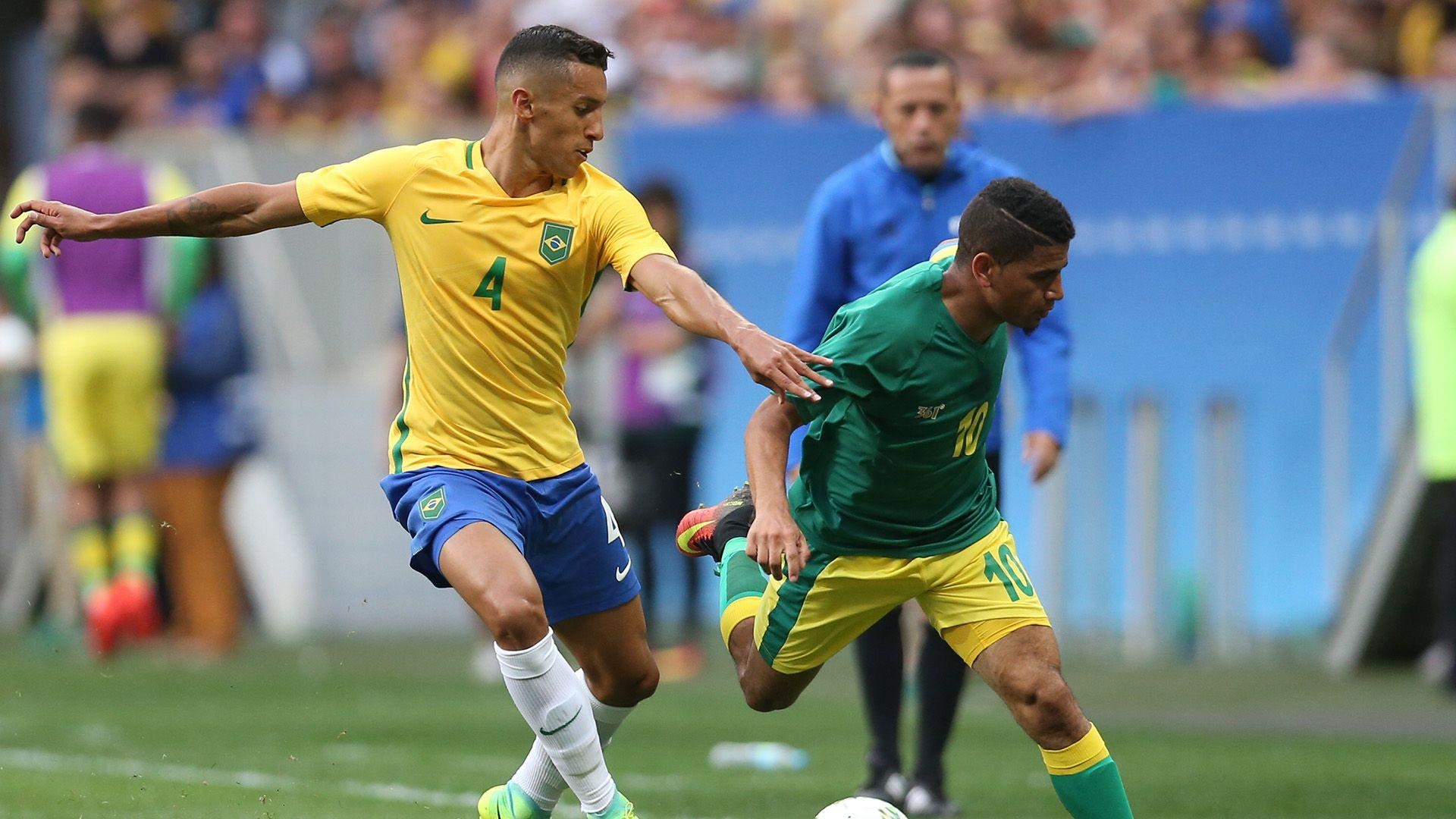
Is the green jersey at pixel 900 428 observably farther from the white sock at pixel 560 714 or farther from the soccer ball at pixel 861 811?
the white sock at pixel 560 714

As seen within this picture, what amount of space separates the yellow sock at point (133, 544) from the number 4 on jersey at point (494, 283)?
7.54 meters

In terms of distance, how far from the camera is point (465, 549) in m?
6.36

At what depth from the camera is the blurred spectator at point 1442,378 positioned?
40.3 ft

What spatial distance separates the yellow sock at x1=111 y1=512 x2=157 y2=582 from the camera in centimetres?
1364

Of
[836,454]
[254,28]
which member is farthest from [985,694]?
[254,28]

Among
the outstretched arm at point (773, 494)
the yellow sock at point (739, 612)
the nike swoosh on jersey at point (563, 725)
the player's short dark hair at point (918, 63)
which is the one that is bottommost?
the nike swoosh on jersey at point (563, 725)

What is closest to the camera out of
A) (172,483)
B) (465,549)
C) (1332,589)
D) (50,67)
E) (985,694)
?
(465,549)

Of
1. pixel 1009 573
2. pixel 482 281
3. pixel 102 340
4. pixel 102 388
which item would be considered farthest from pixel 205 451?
pixel 1009 573

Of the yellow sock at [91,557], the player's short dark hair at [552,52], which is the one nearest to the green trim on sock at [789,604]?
the player's short dark hair at [552,52]

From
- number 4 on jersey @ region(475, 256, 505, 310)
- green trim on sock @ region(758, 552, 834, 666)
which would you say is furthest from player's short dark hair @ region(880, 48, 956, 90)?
green trim on sock @ region(758, 552, 834, 666)

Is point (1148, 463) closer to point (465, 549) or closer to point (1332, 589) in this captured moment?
point (1332, 589)

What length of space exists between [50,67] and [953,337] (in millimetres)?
16895

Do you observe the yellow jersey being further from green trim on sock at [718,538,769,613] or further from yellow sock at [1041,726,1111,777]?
yellow sock at [1041,726,1111,777]

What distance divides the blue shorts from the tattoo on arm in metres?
0.94
